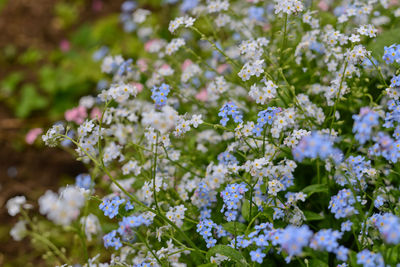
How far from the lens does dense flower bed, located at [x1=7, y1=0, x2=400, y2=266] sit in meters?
2.08

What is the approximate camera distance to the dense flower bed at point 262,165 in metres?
2.08

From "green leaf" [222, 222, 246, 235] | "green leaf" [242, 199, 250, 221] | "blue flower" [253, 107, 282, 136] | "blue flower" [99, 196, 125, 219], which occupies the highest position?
"blue flower" [253, 107, 282, 136]

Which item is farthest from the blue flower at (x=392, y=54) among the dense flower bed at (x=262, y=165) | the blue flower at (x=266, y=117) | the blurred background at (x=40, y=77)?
the blurred background at (x=40, y=77)

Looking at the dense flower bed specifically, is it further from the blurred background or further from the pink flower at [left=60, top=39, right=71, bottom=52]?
the pink flower at [left=60, top=39, right=71, bottom=52]

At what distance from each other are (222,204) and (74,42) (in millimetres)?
4705

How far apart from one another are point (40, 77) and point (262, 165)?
453 cm

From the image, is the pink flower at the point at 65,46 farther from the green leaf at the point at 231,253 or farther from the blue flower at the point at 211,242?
the green leaf at the point at 231,253

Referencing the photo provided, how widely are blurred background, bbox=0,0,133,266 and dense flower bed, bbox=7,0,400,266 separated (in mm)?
1839

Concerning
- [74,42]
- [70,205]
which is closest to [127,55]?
[74,42]

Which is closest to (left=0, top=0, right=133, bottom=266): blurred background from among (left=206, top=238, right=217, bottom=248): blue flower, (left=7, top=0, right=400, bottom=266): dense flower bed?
(left=7, top=0, right=400, bottom=266): dense flower bed

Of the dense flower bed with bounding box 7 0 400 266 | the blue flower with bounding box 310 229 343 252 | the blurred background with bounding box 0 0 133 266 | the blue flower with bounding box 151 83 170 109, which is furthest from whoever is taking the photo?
the blurred background with bounding box 0 0 133 266

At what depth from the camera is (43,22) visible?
7.05 m

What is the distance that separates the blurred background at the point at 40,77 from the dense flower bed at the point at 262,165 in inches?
72.4

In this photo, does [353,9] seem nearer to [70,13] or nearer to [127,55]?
[127,55]
